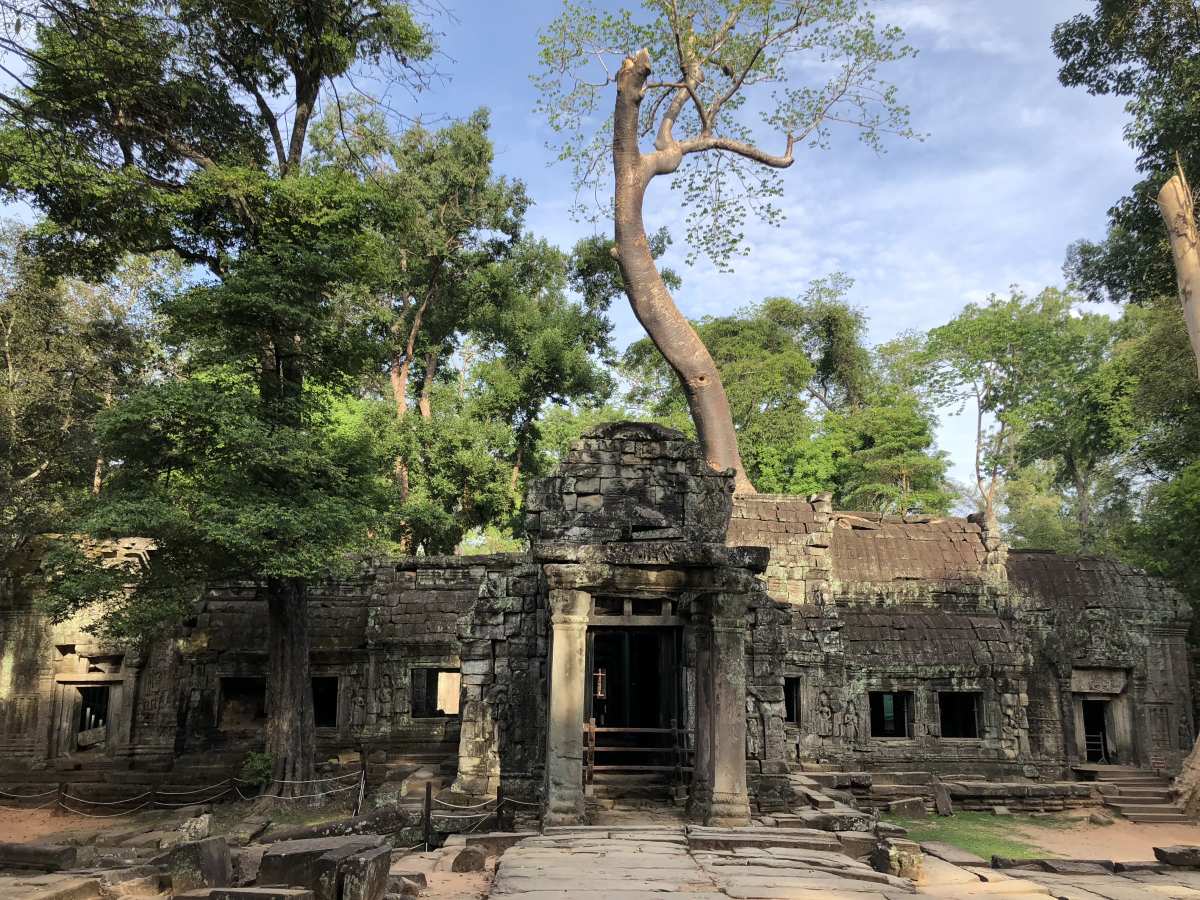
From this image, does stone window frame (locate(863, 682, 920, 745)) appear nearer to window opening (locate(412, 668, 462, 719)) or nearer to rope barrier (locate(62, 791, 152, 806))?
window opening (locate(412, 668, 462, 719))

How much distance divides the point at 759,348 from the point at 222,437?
2100 cm

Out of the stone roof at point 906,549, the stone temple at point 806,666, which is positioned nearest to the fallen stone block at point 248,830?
the stone temple at point 806,666

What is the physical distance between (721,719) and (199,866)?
5.20 meters

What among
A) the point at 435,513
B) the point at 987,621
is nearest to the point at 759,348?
the point at 987,621

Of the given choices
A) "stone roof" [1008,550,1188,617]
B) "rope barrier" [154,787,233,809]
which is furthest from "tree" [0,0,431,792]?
"stone roof" [1008,550,1188,617]

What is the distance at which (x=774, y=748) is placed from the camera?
33.1 feet

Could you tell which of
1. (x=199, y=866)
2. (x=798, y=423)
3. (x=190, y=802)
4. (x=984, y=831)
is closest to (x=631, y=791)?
(x=199, y=866)

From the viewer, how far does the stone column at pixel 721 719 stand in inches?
339

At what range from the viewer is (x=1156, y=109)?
17.0m

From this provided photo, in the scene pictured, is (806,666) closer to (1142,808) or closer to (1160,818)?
(1142,808)

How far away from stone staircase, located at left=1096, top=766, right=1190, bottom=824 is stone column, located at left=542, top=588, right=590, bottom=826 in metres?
11.0

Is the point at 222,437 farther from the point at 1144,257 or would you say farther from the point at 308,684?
the point at 1144,257

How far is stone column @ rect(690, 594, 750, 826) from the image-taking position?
8.62 metres

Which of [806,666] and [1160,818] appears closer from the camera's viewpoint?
[1160,818]
